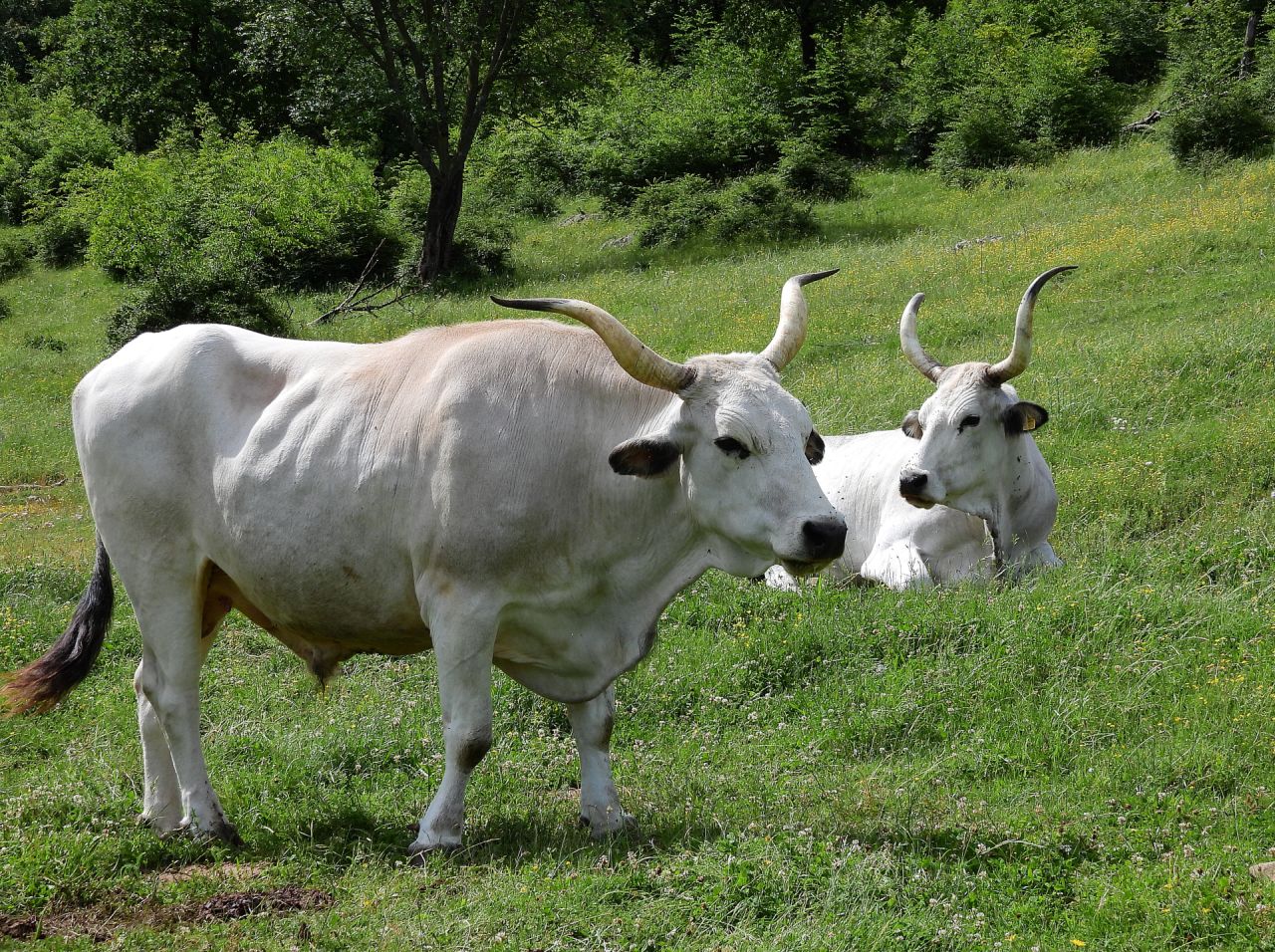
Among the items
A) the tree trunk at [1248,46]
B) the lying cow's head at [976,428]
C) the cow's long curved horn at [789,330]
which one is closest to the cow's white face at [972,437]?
the lying cow's head at [976,428]

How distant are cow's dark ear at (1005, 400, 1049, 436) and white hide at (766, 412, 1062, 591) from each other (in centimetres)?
18

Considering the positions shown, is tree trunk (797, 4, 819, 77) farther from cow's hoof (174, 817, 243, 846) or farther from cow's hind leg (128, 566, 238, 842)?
cow's hoof (174, 817, 243, 846)

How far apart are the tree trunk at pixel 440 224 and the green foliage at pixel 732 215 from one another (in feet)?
15.4

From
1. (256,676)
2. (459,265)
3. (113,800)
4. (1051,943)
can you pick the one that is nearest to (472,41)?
(459,265)

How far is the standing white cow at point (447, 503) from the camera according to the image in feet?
18.5

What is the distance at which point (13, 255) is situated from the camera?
4084 centimetres

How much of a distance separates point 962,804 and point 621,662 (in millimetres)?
1703

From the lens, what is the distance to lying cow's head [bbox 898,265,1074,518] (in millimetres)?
9656

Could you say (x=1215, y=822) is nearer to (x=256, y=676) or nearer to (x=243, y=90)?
(x=256, y=676)

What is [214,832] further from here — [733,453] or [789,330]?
[789,330]

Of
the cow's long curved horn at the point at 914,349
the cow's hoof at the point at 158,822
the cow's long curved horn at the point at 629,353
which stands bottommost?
the cow's hoof at the point at 158,822

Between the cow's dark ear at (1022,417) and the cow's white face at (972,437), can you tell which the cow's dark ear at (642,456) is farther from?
the cow's dark ear at (1022,417)

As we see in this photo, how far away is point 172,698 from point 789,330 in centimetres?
348

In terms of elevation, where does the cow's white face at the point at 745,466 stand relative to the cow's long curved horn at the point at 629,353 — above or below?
below
